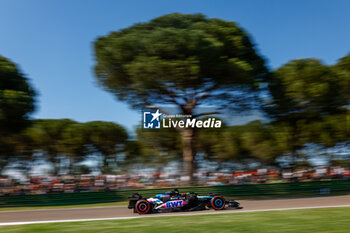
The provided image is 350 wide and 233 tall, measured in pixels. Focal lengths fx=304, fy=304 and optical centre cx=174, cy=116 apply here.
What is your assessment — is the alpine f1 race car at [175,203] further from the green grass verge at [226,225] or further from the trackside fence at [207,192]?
the trackside fence at [207,192]

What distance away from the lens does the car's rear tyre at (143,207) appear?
418 inches

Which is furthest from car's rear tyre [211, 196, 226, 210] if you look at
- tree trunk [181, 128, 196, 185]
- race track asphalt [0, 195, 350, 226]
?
tree trunk [181, 128, 196, 185]

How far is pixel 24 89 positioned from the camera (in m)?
18.1

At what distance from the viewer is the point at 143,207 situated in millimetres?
10664

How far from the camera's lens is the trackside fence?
15523 millimetres

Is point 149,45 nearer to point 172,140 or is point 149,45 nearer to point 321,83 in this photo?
point 172,140

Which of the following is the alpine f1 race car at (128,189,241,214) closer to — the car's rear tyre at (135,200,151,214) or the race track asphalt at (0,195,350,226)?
the car's rear tyre at (135,200,151,214)

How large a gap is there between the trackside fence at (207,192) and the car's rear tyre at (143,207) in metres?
5.22

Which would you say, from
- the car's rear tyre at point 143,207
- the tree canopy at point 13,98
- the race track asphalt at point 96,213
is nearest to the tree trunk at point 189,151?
the race track asphalt at point 96,213

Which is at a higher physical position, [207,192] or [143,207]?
[207,192]
